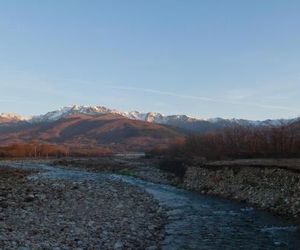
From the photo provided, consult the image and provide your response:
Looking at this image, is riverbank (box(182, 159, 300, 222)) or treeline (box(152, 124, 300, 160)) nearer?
riverbank (box(182, 159, 300, 222))

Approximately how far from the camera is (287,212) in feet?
101

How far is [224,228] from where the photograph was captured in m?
25.9

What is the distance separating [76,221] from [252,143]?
202ft

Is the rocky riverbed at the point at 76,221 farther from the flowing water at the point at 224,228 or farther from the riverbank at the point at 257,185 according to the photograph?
the riverbank at the point at 257,185

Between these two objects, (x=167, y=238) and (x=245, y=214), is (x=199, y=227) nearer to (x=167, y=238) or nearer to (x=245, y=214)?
(x=167, y=238)

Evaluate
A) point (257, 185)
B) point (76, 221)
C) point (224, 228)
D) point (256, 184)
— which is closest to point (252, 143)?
point (256, 184)

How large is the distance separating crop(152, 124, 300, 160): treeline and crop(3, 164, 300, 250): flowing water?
3719 centimetres

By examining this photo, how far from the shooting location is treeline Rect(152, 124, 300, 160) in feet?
236

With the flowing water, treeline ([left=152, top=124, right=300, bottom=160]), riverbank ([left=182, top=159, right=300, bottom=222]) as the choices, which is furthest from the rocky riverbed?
treeline ([left=152, top=124, right=300, bottom=160])

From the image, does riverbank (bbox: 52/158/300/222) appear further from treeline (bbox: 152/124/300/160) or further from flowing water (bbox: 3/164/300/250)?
treeline (bbox: 152/124/300/160)

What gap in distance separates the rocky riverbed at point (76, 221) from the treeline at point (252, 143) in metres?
40.5

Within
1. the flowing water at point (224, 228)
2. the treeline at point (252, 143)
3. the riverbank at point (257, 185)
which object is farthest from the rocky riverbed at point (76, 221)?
the treeline at point (252, 143)

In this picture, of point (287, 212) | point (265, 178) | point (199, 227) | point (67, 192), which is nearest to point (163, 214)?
point (199, 227)

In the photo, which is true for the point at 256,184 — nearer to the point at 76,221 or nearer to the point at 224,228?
the point at 224,228
